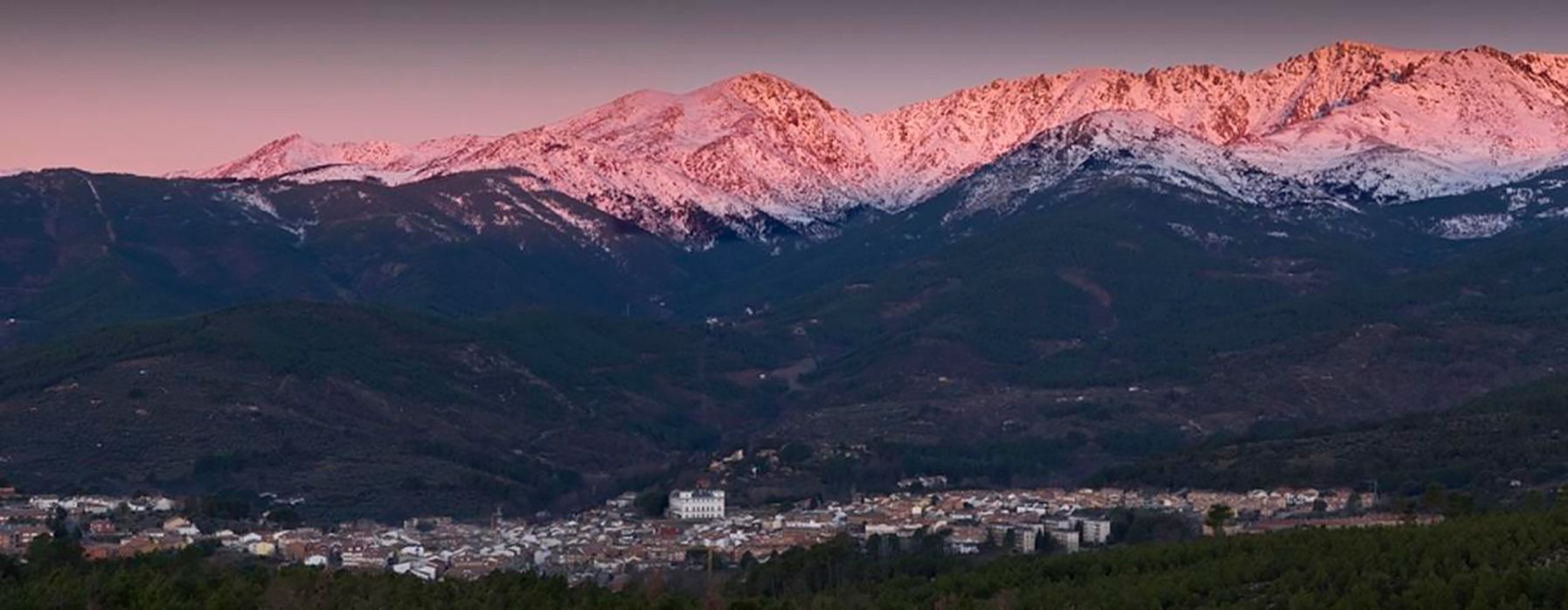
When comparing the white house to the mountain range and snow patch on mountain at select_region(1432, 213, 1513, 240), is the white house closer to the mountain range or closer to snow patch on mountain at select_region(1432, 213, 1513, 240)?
the mountain range

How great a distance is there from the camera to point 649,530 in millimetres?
86875

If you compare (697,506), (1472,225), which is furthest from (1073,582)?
(1472,225)

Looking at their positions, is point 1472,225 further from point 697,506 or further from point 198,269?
point 697,506

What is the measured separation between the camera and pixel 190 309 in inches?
6590

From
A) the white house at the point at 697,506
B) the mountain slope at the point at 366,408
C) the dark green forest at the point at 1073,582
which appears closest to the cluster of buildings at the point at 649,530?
Result: the white house at the point at 697,506

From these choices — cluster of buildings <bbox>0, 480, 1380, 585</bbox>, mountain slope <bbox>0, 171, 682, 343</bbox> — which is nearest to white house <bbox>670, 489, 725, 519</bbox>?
cluster of buildings <bbox>0, 480, 1380, 585</bbox>

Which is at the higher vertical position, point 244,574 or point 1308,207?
point 1308,207

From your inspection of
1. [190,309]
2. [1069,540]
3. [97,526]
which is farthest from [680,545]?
[190,309]

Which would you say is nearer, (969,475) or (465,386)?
(969,475)

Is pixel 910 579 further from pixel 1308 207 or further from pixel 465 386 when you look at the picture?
pixel 1308 207

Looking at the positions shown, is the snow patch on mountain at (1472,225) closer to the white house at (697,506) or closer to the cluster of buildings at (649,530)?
the cluster of buildings at (649,530)

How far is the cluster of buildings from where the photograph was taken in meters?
76.8

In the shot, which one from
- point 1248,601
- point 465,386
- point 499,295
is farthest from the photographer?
point 499,295

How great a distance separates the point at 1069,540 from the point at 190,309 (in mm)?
100714
